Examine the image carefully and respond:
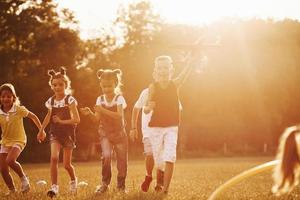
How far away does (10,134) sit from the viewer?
1134 cm

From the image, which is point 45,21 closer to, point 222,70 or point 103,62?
point 103,62

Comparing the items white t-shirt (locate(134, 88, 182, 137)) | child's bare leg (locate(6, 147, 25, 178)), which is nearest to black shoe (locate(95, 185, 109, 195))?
white t-shirt (locate(134, 88, 182, 137))

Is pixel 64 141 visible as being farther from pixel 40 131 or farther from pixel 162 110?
pixel 162 110

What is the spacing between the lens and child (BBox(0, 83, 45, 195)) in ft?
36.7

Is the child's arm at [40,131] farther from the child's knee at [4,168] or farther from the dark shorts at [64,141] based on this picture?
the child's knee at [4,168]

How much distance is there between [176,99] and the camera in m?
Answer: 10.8

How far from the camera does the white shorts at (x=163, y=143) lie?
10.4m

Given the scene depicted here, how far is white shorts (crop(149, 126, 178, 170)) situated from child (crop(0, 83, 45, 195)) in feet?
7.35

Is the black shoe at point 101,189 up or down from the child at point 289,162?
down

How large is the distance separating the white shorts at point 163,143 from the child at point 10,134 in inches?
88.2

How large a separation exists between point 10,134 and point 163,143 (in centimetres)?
289

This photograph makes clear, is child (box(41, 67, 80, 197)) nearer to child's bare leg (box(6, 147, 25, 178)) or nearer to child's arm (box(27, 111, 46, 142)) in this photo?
child's arm (box(27, 111, 46, 142))

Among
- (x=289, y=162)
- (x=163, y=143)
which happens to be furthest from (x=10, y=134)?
(x=289, y=162)

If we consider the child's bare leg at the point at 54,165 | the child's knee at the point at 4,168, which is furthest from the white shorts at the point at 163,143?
the child's knee at the point at 4,168
